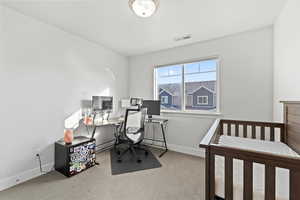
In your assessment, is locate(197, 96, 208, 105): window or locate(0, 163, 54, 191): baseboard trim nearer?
locate(0, 163, 54, 191): baseboard trim

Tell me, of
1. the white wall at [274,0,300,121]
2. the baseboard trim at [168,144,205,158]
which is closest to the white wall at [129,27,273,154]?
the baseboard trim at [168,144,205,158]

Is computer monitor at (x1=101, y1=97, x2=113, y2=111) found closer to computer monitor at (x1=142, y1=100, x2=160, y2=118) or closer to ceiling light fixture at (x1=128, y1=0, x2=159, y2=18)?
computer monitor at (x1=142, y1=100, x2=160, y2=118)

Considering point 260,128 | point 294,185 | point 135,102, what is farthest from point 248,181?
point 135,102

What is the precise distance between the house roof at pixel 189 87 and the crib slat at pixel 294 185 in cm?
239

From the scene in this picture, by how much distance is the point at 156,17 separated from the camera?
219 centimetres

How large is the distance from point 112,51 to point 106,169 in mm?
2828

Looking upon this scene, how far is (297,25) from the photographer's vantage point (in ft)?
5.08

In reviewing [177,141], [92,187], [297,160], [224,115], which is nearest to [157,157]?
[177,141]

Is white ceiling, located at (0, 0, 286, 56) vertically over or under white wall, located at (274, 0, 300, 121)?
over

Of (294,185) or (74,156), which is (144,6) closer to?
(294,185)

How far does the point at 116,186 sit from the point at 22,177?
1441mm

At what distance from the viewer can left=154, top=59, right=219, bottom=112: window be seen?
3.12 meters

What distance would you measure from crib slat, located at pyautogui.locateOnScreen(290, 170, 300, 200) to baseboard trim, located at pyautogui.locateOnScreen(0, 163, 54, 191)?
10.2ft

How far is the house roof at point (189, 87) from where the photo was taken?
3.14m
